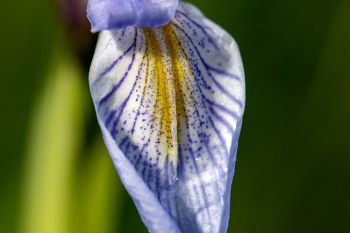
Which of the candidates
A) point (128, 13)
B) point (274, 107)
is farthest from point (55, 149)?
point (274, 107)

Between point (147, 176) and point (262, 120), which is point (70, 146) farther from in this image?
point (262, 120)

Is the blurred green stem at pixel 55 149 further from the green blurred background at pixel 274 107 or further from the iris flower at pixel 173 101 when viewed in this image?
the green blurred background at pixel 274 107

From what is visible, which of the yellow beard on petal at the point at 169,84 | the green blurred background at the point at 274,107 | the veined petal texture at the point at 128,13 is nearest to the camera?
the veined petal texture at the point at 128,13

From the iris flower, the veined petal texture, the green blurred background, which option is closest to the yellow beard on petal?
the iris flower

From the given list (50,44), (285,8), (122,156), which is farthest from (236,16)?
(122,156)

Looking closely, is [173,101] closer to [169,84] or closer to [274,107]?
[169,84]

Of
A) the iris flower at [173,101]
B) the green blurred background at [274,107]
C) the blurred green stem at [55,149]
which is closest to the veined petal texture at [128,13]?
the iris flower at [173,101]

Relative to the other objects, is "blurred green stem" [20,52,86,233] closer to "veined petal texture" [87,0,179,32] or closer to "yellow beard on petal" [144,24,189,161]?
"yellow beard on petal" [144,24,189,161]
